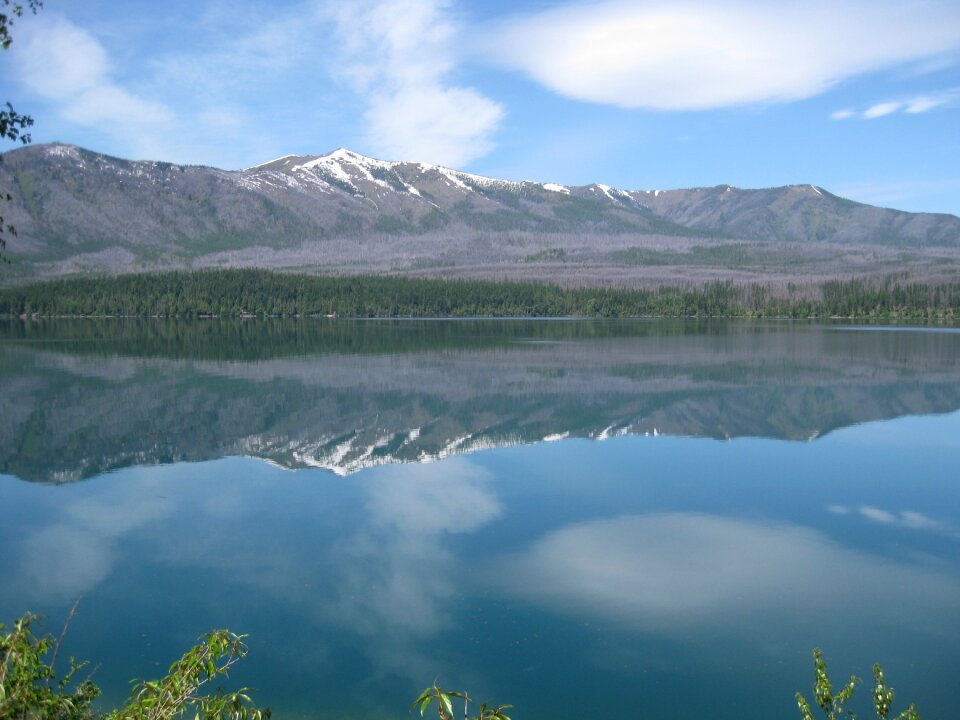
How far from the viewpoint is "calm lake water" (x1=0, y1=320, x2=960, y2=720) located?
858 cm

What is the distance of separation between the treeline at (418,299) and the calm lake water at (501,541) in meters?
84.6

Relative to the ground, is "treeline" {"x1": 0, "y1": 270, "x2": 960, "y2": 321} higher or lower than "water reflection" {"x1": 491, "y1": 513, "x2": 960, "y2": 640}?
higher

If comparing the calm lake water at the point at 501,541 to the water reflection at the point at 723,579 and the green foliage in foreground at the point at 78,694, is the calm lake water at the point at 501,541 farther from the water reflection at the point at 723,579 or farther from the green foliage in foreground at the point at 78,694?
the green foliage in foreground at the point at 78,694

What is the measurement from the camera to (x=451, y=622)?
9641mm

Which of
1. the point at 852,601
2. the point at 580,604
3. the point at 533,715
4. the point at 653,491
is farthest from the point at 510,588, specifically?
the point at 653,491

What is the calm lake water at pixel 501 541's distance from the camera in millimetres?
8578

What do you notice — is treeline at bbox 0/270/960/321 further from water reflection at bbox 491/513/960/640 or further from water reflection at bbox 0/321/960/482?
water reflection at bbox 491/513/960/640

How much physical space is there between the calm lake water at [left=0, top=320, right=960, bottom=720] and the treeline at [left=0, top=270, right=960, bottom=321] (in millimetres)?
84584

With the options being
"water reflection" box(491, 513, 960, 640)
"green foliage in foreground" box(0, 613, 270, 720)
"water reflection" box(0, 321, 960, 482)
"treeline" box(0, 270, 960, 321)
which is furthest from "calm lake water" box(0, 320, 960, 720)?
"treeline" box(0, 270, 960, 321)

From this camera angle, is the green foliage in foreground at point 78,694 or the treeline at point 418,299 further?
the treeline at point 418,299

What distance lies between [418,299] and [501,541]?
341 feet

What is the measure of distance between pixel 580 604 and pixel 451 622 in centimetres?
158

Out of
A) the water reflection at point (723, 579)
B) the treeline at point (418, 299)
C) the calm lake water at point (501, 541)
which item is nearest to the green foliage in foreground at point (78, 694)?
the calm lake water at point (501, 541)

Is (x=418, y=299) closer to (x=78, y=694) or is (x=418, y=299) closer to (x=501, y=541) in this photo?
(x=501, y=541)
